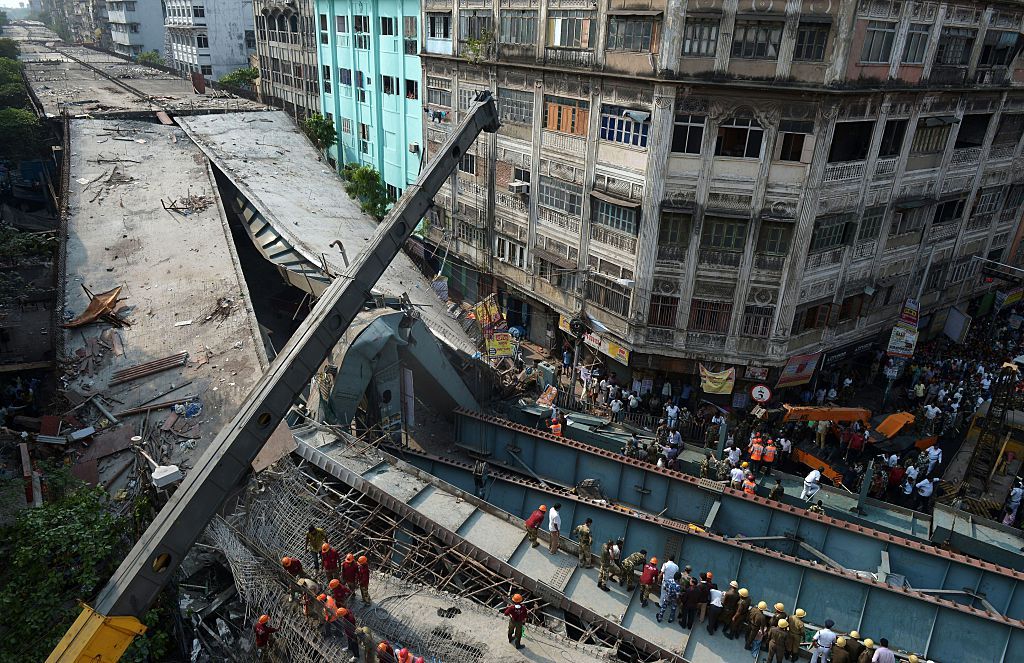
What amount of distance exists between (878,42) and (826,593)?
18.4 m

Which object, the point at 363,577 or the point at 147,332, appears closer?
the point at 363,577

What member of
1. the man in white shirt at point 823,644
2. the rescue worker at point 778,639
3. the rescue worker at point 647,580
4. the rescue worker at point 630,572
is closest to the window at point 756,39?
the rescue worker at point 630,572

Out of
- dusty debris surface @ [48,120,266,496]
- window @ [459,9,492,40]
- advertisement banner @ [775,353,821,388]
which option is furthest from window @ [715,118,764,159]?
dusty debris surface @ [48,120,266,496]

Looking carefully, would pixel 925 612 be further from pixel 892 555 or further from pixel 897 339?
pixel 897 339

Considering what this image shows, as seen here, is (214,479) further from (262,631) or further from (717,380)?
(717,380)

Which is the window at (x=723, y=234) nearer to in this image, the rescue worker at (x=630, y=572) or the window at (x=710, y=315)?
the window at (x=710, y=315)

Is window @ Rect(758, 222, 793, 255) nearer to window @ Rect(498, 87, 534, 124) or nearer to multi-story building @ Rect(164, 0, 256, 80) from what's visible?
window @ Rect(498, 87, 534, 124)

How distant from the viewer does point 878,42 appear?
2241cm

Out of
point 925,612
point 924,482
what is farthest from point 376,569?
point 924,482

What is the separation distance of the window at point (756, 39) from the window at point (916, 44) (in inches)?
216

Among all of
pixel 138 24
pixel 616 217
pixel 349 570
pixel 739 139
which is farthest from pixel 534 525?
pixel 138 24

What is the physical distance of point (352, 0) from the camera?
152 ft

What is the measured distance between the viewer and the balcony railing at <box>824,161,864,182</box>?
23375mm

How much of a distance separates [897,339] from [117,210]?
122 feet
